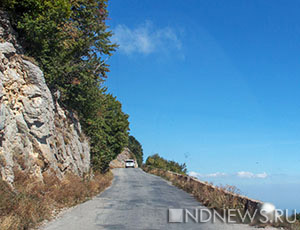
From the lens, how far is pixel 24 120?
14.9 meters

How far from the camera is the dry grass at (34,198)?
28.6ft

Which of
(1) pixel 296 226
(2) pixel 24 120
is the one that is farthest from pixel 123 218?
(2) pixel 24 120

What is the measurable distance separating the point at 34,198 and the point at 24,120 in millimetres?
4976

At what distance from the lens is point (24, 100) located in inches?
Answer: 600

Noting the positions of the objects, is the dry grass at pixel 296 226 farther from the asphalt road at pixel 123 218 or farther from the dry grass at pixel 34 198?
the dry grass at pixel 34 198

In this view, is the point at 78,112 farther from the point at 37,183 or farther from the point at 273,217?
the point at 273,217

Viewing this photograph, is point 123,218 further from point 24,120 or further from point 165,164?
point 165,164

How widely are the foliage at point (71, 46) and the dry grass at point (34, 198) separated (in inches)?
280

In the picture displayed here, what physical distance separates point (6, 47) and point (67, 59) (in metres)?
6.34

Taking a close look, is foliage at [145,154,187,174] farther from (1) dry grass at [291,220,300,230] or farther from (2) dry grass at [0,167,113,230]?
(1) dry grass at [291,220,300,230]

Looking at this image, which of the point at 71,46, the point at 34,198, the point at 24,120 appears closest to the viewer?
the point at 34,198

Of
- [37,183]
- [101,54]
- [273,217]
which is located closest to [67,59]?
[101,54]

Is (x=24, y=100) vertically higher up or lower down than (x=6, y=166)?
higher up

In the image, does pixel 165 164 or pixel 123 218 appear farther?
pixel 165 164
